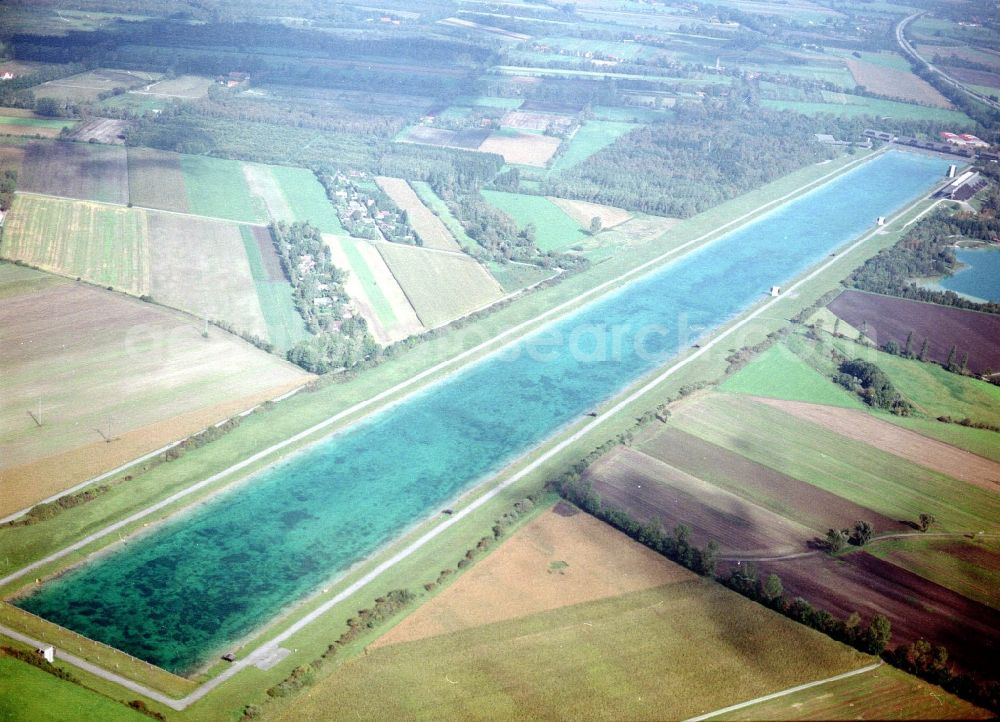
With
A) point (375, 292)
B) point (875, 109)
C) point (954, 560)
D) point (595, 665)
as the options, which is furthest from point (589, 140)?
point (595, 665)

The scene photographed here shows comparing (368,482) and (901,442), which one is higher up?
(901,442)

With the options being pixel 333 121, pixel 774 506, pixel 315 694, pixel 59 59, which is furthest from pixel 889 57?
pixel 315 694

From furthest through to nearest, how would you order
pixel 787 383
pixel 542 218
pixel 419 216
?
pixel 542 218
pixel 419 216
pixel 787 383

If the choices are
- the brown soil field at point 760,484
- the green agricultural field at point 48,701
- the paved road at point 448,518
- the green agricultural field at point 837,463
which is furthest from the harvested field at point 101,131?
the green agricultural field at point 48,701

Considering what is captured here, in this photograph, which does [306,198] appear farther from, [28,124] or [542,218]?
[28,124]

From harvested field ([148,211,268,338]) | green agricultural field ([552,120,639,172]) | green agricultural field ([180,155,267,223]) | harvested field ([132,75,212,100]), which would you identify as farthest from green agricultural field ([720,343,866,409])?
harvested field ([132,75,212,100])

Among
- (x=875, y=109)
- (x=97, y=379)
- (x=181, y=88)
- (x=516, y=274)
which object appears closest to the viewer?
(x=97, y=379)

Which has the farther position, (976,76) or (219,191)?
(976,76)
